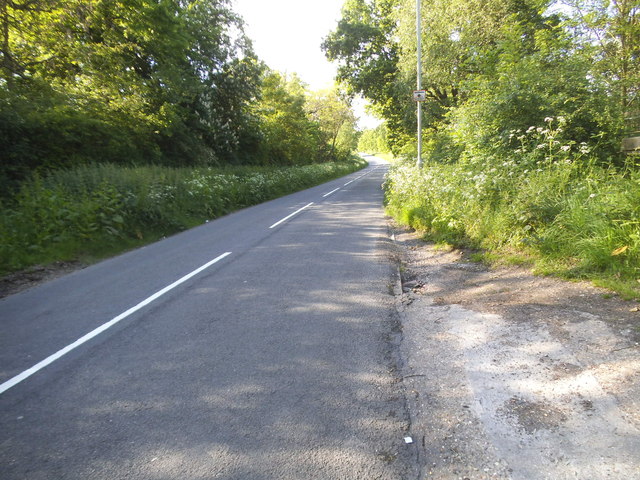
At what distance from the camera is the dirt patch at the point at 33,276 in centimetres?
678

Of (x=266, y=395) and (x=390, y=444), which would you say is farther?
(x=266, y=395)

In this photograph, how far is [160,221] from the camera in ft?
39.8

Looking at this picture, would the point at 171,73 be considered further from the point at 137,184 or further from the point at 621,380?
the point at 621,380

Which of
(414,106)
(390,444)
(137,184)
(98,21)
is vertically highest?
(98,21)

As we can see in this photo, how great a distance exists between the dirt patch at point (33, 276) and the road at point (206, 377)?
54cm

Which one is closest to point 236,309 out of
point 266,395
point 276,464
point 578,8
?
point 266,395

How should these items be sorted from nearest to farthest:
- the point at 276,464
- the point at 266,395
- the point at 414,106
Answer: the point at 276,464
the point at 266,395
the point at 414,106

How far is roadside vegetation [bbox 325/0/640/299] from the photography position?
538cm

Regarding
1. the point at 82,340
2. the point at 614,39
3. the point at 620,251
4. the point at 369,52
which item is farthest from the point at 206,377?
the point at 369,52

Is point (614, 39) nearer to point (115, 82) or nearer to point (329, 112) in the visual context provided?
point (115, 82)

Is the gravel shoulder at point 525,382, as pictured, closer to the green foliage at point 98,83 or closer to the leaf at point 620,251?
the leaf at point 620,251

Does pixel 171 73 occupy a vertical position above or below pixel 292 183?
above

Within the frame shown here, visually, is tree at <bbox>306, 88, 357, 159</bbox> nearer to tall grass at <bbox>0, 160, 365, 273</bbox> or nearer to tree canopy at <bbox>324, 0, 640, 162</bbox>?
tree canopy at <bbox>324, 0, 640, 162</bbox>

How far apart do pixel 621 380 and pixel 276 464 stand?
2546 mm
